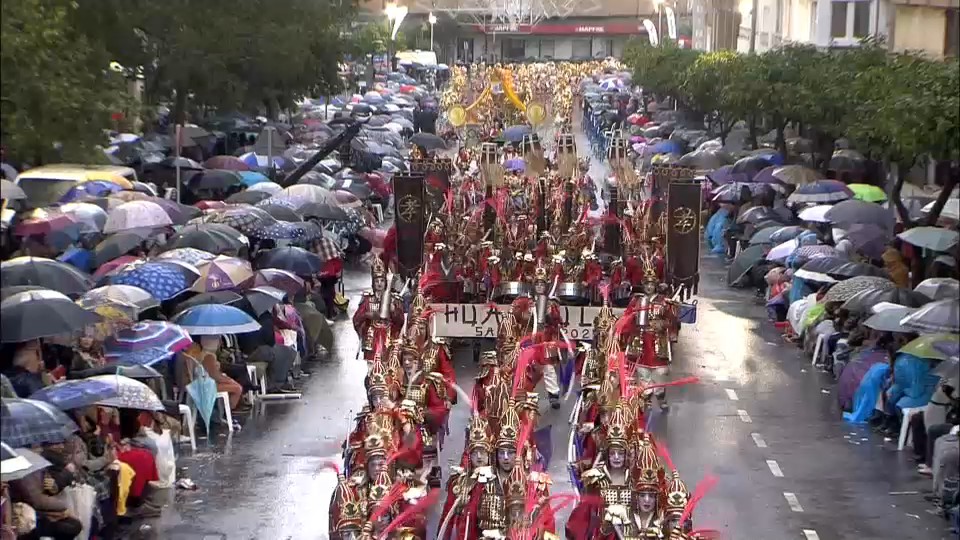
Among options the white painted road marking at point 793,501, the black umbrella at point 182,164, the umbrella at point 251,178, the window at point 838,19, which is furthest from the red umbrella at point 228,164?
the window at point 838,19

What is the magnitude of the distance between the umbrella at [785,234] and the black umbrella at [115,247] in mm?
11128

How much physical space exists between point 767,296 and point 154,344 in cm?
1315

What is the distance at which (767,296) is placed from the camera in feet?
89.0

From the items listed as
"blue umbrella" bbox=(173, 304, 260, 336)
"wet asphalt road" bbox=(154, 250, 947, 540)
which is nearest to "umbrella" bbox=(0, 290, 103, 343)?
"wet asphalt road" bbox=(154, 250, 947, 540)

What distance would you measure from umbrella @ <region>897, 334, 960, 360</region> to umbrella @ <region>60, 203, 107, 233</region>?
10.7 m

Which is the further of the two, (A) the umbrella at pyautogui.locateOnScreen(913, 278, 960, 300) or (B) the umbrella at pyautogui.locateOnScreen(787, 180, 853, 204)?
(B) the umbrella at pyautogui.locateOnScreen(787, 180, 853, 204)

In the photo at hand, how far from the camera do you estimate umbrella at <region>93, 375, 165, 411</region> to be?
14164mm

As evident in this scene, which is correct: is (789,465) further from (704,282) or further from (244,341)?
(704,282)

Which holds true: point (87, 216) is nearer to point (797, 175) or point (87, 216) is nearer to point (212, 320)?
point (212, 320)

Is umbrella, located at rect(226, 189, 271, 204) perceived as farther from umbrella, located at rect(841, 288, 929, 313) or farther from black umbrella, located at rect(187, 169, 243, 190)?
umbrella, located at rect(841, 288, 929, 313)

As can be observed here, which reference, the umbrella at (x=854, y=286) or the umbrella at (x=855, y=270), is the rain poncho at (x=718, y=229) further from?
the umbrella at (x=854, y=286)

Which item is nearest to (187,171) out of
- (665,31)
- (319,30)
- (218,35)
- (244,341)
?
(218,35)

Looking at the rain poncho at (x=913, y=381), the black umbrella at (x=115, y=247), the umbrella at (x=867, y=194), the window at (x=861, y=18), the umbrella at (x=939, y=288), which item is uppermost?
the window at (x=861, y=18)

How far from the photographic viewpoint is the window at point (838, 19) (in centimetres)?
4644
